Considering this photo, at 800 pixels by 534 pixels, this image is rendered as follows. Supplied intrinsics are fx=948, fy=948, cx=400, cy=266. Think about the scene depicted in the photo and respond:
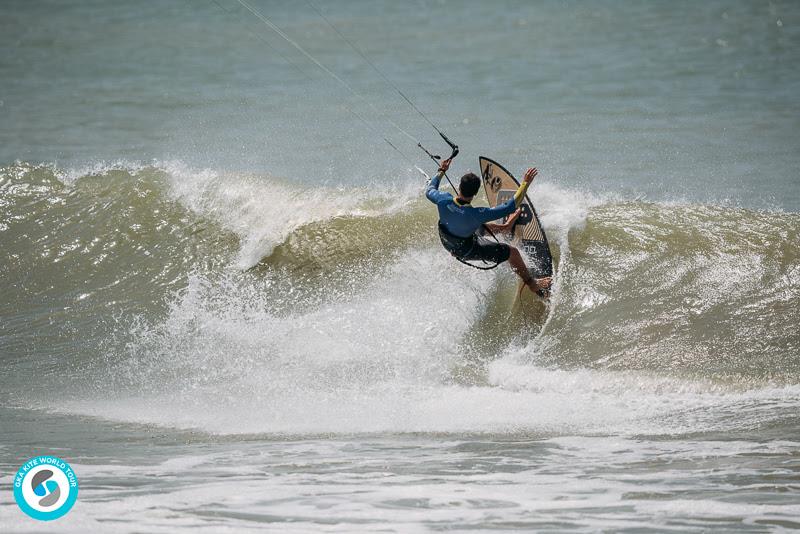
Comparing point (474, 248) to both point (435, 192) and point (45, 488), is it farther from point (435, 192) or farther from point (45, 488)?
point (45, 488)

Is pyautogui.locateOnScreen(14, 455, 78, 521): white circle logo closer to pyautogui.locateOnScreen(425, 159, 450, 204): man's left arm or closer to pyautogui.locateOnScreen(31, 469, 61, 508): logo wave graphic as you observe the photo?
pyautogui.locateOnScreen(31, 469, 61, 508): logo wave graphic

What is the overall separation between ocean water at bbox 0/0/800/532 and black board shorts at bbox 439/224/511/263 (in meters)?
A: 0.84

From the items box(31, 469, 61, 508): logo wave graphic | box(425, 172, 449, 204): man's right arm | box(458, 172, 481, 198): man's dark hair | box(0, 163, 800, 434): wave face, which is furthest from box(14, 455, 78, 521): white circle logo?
box(458, 172, 481, 198): man's dark hair

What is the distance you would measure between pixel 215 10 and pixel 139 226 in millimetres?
27728

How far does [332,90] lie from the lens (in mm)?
21422

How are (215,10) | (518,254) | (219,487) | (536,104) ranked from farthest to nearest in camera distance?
(215,10), (536,104), (518,254), (219,487)

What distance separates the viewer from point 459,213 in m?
7.84

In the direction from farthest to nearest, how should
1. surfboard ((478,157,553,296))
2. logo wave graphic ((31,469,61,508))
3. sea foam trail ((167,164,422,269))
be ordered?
sea foam trail ((167,164,422,269)) < surfboard ((478,157,553,296)) < logo wave graphic ((31,469,61,508))

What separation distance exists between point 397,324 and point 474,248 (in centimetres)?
117

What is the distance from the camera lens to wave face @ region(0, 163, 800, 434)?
24.3 ft

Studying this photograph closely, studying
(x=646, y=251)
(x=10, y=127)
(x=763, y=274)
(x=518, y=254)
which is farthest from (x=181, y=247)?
(x=10, y=127)

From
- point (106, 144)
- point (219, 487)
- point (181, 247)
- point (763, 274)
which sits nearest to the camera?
point (219, 487)

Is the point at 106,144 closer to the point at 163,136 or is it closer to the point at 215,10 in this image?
the point at 163,136

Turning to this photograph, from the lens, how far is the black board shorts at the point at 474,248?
8.15 m
